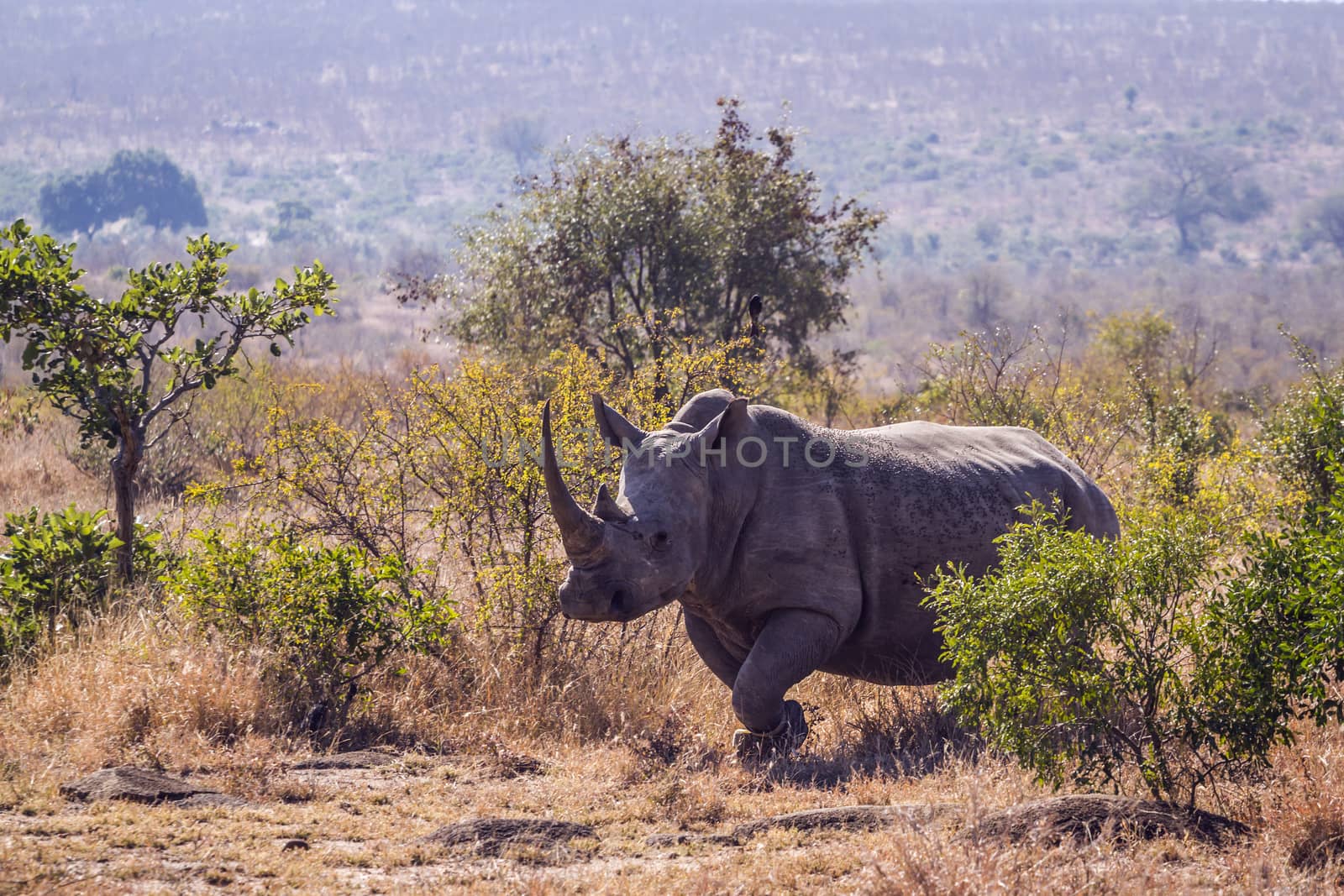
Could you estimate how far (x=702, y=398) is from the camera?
8211 millimetres

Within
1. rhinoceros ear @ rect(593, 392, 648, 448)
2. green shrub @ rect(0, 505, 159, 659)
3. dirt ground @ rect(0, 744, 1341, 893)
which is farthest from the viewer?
green shrub @ rect(0, 505, 159, 659)

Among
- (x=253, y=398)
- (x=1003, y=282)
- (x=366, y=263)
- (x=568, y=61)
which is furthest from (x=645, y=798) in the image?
(x=568, y=61)

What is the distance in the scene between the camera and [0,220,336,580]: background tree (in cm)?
919

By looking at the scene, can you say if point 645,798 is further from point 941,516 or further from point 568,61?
point 568,61

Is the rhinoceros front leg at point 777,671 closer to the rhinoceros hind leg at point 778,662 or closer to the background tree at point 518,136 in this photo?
the rhinoceros hind leg at point 778,662

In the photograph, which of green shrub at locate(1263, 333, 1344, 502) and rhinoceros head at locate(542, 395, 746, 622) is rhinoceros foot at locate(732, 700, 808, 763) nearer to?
rhinoceros head at locate(542, 395, 746, 622)

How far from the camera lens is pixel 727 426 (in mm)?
7969

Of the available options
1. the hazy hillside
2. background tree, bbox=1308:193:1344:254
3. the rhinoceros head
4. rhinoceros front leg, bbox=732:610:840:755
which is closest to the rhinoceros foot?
rhinoceros front leg, bbox=732:610:840:755

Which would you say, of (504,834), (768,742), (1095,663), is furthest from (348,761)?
(1095,663)

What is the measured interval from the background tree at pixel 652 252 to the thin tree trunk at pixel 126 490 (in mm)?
7794

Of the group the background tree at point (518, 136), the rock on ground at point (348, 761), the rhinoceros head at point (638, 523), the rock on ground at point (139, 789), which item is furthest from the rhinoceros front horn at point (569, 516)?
the background tree at point (518, 136)

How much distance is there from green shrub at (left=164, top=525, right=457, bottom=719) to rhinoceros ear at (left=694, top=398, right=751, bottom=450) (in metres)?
1.82

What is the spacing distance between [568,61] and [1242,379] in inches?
4985

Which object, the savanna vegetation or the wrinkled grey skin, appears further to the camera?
the wrinkled grey skin
